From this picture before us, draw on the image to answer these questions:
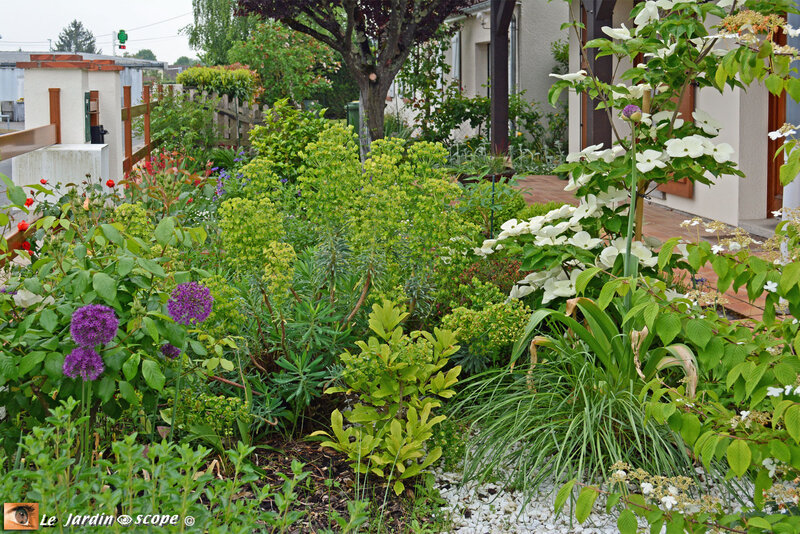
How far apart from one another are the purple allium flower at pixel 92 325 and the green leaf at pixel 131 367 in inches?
5.7

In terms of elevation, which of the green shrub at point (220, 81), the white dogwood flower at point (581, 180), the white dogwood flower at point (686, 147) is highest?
the green shrub at point (220, 81)

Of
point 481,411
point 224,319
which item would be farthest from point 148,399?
point 481,411

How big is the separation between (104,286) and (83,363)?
260mm

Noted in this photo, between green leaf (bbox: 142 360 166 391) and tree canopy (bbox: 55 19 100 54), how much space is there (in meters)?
117

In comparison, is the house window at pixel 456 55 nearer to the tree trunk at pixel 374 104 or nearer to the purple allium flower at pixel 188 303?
the tree trunk at pixel 374 104

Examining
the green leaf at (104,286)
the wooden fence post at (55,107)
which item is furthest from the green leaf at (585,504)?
the wooden fence post at (55,107)

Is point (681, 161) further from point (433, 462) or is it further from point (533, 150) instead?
point (533, 150)

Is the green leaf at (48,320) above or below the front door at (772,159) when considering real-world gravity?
below

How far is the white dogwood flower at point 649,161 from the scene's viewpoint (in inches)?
145

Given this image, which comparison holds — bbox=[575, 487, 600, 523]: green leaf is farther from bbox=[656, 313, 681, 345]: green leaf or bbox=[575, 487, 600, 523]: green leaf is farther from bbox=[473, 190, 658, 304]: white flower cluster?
bbox=[473, 190, 658, 304]: white flower cluster

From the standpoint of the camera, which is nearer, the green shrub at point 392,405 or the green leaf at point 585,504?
the green leaf at point 585,504

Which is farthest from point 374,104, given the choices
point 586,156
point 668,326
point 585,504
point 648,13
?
point 585,504

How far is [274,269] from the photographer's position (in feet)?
11.2

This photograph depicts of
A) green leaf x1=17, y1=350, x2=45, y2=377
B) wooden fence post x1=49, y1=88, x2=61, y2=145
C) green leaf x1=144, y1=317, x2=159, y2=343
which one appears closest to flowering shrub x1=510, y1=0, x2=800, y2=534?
green leaf x1=144, y1=317, x2=159, y2=343
